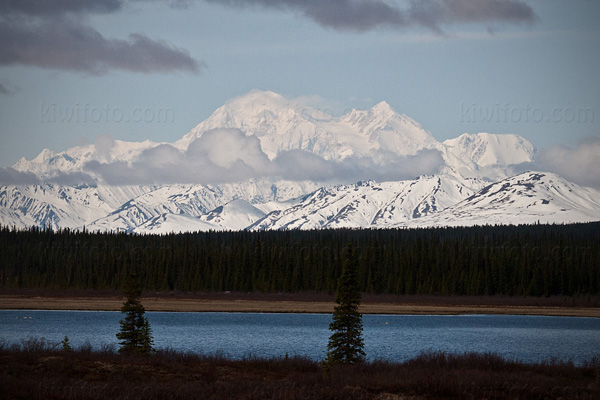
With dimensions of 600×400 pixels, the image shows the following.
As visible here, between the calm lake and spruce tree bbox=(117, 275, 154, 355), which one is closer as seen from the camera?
spruce tree bbox=(117, 275, 154, 355)

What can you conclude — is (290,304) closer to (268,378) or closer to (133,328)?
(133,328)

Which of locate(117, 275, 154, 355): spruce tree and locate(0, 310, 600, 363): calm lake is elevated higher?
locate(117, 275, 154, 355): spruce tree

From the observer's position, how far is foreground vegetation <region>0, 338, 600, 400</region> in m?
29.8

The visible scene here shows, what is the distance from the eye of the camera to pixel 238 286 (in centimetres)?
15875

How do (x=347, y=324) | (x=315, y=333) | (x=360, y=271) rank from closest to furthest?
(x=347, y=324) → (x=315, y=333) → (x=360, y=271)

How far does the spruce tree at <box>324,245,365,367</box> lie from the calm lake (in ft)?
28.7

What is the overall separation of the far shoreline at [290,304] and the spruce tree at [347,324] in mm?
76755

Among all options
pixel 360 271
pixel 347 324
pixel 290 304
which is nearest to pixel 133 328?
pixel 347 324

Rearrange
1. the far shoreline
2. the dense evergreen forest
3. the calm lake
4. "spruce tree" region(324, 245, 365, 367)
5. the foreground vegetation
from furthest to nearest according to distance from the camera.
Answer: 1. the dense evergreen forest
2. the far shoreline
3. the calm lake
4. "spruce tree" region(324, 245, 365, 367)
5. the foreground vegetation

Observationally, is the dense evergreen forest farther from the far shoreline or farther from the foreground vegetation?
the foreground vegetation

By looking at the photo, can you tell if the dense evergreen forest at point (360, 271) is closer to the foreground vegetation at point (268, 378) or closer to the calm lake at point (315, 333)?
the calm lake at point (315, 333)

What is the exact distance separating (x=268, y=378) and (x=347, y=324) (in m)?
7.61

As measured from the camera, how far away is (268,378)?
120 ft

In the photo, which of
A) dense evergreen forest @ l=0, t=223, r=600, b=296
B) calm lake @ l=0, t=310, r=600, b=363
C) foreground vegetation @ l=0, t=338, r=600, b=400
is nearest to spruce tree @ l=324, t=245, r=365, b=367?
foreground vegetation @ l=0, t=338, r=600, b=400
